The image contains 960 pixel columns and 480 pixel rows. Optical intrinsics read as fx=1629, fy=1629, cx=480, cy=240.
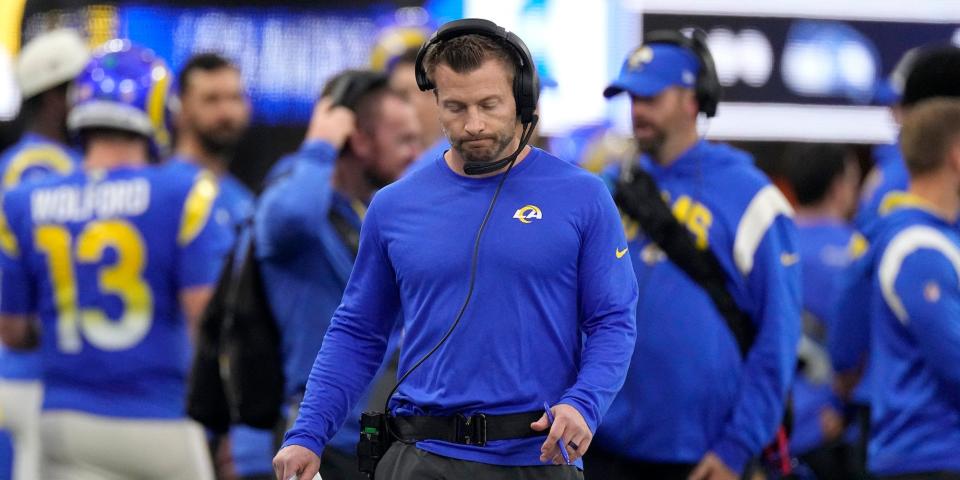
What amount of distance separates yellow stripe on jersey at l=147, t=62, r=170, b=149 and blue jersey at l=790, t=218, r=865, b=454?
3.07m

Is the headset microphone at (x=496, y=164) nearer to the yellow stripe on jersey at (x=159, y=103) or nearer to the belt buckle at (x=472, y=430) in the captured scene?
the belt buckle at (x=472, y=430)

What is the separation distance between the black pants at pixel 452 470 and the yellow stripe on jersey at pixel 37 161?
12.8ft

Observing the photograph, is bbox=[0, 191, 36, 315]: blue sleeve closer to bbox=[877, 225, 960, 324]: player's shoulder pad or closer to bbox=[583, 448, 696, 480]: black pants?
bbox=[583, 448, 696, 480]: black pants

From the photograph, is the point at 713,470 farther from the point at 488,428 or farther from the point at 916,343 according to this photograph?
the point at 488,428

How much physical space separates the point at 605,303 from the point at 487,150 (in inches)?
19.5

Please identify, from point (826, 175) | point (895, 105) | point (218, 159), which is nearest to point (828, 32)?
point (826, 175)

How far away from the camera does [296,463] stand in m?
4.09

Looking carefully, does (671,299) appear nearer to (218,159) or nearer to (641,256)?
(641,256)

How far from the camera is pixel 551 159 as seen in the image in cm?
432

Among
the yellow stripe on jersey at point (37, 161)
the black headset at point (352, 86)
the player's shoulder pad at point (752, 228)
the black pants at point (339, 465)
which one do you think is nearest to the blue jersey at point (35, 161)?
the yellow stripe on jersey at point (37, 161)

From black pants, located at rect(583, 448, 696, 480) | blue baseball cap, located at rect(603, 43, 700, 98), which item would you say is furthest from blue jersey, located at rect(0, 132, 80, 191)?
black pants, located at rect(583, 448, 696, 480)

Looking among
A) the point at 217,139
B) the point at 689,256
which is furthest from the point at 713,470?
the point at 217,139

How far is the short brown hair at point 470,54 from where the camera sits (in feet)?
13.6

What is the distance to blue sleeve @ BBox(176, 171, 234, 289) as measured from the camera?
637cm
